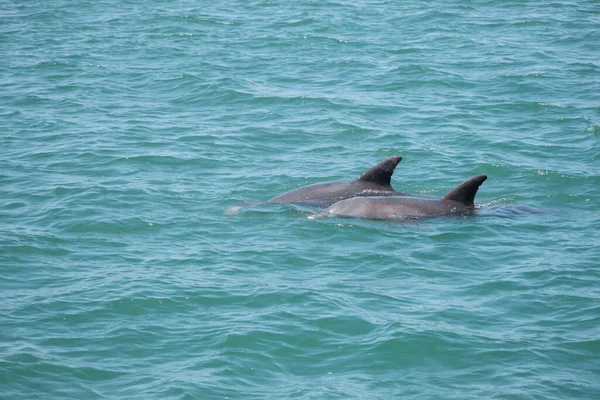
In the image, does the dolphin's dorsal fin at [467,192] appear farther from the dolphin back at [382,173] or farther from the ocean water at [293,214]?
the dolphin back at [382,173]

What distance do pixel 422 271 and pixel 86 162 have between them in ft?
29.3

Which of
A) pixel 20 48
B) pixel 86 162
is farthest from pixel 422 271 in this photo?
pixel 20 48

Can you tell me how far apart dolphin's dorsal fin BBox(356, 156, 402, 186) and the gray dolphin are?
2.13 ft

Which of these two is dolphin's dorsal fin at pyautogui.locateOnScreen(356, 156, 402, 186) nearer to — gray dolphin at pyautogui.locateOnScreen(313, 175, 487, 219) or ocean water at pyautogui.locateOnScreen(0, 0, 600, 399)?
gray dolphin at pyautogui.locateOnScreen(313, 175, 487, 219)

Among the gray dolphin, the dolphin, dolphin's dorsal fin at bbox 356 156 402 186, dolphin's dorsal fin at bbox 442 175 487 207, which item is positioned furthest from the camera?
the dolphin

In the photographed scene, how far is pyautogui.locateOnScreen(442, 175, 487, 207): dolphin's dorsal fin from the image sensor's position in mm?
15623

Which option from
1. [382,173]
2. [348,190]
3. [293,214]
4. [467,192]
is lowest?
[293,214]

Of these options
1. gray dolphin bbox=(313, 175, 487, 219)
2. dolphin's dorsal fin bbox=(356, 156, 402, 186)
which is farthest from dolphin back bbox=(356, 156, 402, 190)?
gray dolphin bbox=(313, 175, 487, 219)

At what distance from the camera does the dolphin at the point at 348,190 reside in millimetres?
16766

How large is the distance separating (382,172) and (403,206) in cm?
97

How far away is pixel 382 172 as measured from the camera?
55.1ft

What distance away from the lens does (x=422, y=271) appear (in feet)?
45.5

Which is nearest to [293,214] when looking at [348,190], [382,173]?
[348,190]

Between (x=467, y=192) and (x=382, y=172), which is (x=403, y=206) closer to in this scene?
(x=382, y=172)
